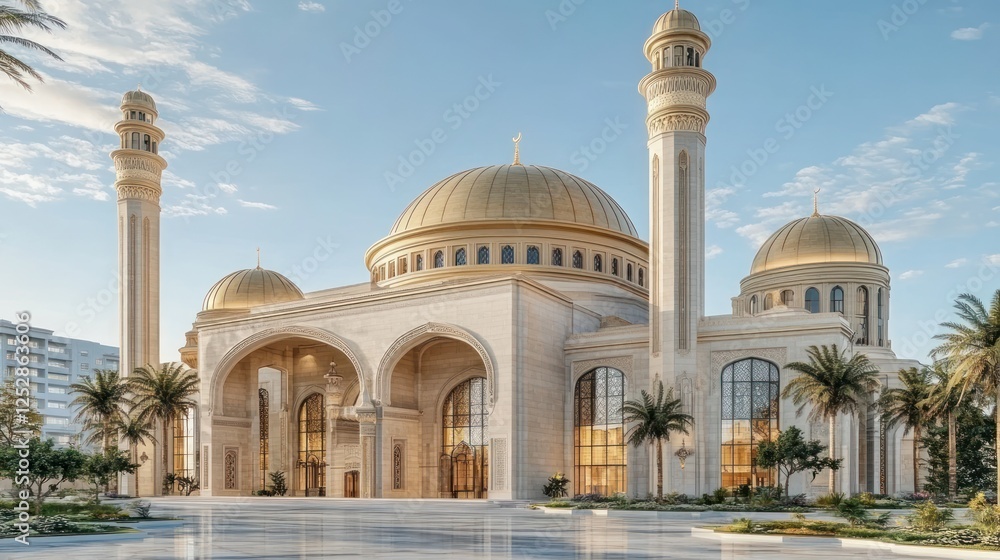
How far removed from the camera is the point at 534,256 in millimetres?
44406

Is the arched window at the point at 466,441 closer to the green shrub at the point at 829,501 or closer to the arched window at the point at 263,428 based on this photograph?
the arched window at the point at 263,428

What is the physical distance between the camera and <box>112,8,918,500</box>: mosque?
115 feet

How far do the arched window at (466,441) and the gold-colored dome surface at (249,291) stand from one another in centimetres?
1566

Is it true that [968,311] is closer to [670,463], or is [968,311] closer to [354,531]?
[670,463]

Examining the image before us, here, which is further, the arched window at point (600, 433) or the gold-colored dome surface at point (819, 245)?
the gold-colored dome surface at point (819, 245)

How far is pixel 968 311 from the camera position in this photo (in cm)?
2456

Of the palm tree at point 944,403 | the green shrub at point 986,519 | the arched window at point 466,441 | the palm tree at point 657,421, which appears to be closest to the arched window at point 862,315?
the palm tree at point 944,403

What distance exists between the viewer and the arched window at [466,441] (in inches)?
1588

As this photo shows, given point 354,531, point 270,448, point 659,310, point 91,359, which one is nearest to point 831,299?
point 659,310

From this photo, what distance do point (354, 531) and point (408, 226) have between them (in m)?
29.1

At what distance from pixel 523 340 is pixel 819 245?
21985 mm

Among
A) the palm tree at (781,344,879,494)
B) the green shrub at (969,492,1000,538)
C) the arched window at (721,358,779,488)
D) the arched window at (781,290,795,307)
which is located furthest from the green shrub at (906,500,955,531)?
the arched window at (781,290,795,307)

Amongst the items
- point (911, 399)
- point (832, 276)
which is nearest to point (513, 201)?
point (832, 276)

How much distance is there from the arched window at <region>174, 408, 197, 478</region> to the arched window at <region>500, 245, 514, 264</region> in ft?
62.3
